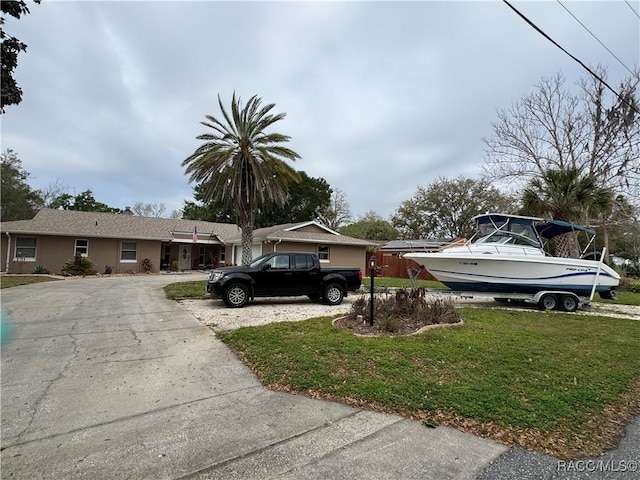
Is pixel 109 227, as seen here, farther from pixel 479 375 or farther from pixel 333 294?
pixel 479 375

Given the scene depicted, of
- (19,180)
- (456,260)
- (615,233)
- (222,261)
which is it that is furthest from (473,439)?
(19,180)

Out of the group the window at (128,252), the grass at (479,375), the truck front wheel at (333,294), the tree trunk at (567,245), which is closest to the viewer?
the grass at (479,375)

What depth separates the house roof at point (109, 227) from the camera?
20656mm

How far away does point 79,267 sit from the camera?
20266mm

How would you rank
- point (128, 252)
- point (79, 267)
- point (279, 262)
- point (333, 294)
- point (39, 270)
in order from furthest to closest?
point (128, 252), point (79, 267), point (39, 270), point (333, 294), point (279, 262)

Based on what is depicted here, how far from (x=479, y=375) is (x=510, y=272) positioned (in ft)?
24.0

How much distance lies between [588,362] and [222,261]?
2621 centimetres

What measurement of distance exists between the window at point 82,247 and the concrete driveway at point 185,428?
18218mm

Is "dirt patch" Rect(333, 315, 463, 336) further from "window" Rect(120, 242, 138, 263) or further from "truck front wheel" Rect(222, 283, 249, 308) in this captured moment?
"window" Rect(120, 242, 138, 263)

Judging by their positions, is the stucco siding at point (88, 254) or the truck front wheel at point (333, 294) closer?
the truck front wheel at point (333, 294)

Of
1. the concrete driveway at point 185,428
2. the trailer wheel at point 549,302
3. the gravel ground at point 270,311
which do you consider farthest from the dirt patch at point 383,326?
the trailer wheel at point 549,302

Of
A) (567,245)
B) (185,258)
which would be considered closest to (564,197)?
(567,245)

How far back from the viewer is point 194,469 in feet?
9.23

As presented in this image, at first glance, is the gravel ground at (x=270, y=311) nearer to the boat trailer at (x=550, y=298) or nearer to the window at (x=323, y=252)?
the boat trailer at (x=550, y=298)
